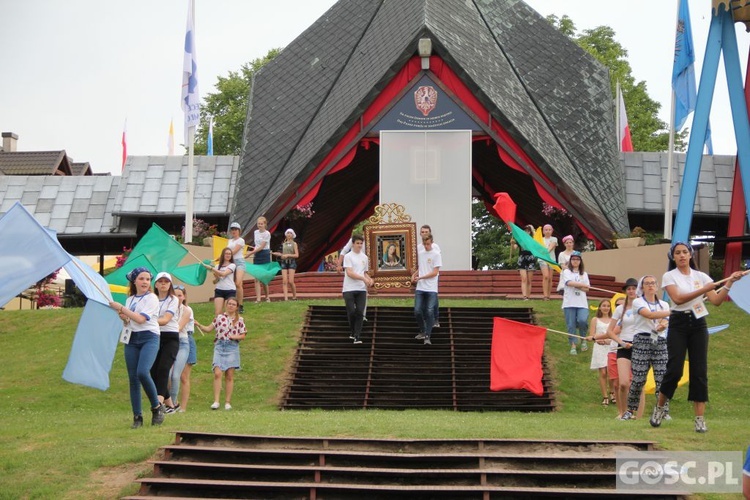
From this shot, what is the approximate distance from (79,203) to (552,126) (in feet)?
44.2

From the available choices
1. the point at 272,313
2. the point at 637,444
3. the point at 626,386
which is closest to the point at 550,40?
the point at 272,313

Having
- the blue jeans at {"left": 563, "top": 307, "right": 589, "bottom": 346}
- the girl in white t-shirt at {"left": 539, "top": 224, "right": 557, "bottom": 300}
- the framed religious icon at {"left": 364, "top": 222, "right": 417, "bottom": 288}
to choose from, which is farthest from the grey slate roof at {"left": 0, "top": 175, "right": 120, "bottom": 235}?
the blue jeans at {"left": 563, "top": 307, "right": 589, "bottom": 346}

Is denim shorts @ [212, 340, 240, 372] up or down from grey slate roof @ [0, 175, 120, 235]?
down

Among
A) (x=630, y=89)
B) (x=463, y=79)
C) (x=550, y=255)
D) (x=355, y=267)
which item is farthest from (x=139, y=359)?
(x=630, y=89)

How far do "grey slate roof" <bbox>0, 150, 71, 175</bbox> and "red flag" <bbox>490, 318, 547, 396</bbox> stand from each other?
122 ft

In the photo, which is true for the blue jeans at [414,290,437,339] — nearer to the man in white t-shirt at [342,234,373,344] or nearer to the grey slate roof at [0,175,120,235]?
the man in white t-shirt at [342,234,373,344]

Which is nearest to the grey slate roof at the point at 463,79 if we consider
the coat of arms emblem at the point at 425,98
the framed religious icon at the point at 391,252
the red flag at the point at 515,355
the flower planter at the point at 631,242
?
the flower planter at the point at 631,242

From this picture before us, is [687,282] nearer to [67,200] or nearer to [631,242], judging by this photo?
[631,242]

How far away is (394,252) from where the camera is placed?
77.0 ft

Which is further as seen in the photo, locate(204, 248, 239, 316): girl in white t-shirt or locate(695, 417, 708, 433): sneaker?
locate(204, 248, 239, 316): girl in white t-shirt

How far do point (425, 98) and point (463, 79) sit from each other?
1.02 meters

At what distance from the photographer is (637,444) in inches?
430

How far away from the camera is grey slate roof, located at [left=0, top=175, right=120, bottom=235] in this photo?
33562mm

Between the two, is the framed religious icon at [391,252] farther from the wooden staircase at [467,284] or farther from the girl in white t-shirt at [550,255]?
the girl in white t-shirt at [550,255]
